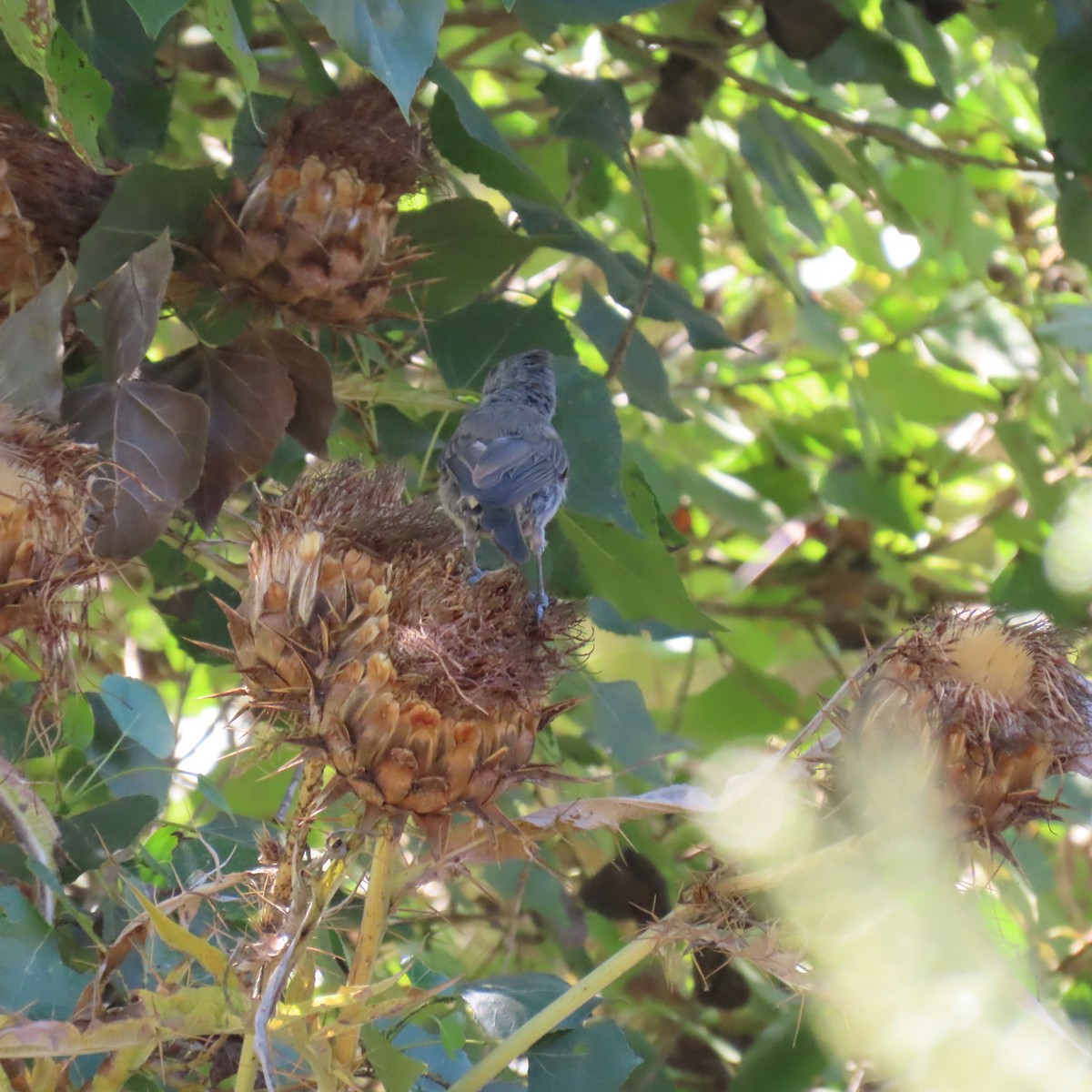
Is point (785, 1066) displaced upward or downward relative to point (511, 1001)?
downward

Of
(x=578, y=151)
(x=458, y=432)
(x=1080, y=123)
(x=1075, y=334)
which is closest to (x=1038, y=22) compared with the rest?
(x=1080, y=123)

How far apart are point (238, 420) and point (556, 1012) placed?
0.81 meters

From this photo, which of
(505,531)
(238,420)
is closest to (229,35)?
(238,420)

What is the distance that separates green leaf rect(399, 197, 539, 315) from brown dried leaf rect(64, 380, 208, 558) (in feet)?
1.42

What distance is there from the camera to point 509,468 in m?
2.19

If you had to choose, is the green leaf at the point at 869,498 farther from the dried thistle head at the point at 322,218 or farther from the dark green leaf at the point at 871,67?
the dried thistle head at the point at 322,218

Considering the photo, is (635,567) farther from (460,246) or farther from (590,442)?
(460,246)

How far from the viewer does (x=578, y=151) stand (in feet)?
8.63

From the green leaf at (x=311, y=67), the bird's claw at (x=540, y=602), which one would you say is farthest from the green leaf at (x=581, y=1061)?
the green leaf at (x=311, y=67)

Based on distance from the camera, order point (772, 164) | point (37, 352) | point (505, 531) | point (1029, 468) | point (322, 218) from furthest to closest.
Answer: point (1029, 468), point (772, 164), point (505, 531), point (322, 218), point (37, 352)

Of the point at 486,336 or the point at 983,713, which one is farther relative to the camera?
the point at 486,336

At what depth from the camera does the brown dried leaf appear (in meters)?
1.47

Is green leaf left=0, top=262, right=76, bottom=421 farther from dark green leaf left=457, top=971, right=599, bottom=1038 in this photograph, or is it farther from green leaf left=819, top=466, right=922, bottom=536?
green leaf left=819, top=466, right=922, bottom=536

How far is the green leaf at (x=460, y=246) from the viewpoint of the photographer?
1822mm
